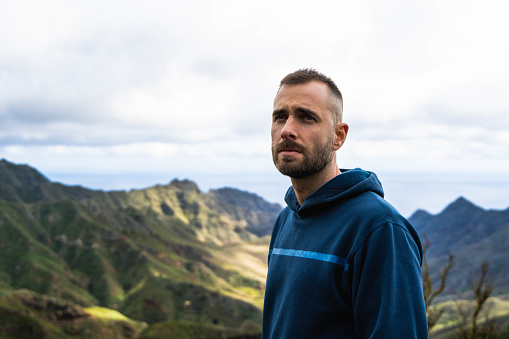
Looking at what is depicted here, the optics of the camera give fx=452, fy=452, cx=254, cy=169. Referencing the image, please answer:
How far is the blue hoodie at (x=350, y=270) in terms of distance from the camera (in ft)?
11.5

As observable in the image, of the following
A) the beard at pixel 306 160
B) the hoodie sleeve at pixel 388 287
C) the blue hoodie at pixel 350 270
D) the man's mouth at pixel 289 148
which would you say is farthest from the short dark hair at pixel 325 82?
the hoodie sleeve at pixel 388 287

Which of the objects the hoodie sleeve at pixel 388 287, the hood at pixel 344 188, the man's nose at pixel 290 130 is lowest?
the hoodie sleeve at pixel 388 287

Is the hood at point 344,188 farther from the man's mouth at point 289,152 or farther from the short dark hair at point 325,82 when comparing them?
the short dark hair at point 325,82

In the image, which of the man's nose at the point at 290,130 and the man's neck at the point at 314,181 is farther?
the man's neck at the point at 314,181

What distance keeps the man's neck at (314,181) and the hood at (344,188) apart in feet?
0.49

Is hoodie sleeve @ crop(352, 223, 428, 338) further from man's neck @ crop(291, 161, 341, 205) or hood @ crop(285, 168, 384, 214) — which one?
man's neck @ crop(291, 161, 341, 205)

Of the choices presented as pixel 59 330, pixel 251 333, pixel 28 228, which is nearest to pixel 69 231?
pixel 28 228

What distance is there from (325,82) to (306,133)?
0.56 m

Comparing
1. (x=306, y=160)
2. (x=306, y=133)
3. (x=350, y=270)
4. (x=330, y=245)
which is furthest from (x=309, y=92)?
(x=350, y=270)

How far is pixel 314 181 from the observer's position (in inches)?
177

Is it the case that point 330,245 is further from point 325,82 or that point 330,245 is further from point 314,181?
point 325,82

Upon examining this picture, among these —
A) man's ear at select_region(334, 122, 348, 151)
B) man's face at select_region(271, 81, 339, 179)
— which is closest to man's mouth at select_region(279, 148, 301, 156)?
man's face at select_region(271, 81, 339, 179)

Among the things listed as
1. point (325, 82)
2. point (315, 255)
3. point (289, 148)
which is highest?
point (325, 82)

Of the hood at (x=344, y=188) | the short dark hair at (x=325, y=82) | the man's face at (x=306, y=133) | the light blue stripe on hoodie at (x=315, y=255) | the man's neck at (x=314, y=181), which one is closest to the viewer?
the light blue stripe on hoodie at (x=315, y=255)
